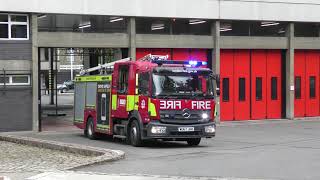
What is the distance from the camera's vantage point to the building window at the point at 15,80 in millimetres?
28016

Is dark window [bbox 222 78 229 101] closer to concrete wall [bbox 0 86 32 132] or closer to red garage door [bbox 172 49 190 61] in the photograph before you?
red garage door [bbox 172 49 190 61]

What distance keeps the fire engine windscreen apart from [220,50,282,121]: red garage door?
13.5 meters

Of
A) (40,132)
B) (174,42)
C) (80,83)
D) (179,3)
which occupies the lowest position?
(40,132)

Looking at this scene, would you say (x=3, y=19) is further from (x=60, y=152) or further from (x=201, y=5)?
(x=60, y=152)

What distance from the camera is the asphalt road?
43.1 ft

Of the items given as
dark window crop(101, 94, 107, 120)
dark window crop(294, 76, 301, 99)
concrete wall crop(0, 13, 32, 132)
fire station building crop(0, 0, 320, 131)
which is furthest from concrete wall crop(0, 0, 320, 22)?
dark window crop(101, 94, 107, 120)

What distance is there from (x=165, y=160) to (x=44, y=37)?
14.6m

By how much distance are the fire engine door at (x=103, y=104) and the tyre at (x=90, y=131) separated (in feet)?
2.85

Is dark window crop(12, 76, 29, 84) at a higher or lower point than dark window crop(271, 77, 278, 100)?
higher

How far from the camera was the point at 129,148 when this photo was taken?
63.9ft

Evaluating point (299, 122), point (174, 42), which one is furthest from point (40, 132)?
point (299, 122)

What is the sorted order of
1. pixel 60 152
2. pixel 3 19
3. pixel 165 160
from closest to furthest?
pixel 165 160, pixel 60 152, pixel 3 19

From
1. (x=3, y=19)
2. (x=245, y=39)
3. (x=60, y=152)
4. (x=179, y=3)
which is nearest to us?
(x=60, y=152)

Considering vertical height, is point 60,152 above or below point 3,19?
below
